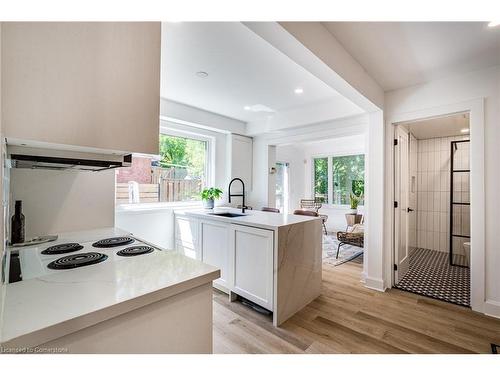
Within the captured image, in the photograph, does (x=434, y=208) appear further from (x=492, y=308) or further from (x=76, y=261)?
(x=76, y=261)

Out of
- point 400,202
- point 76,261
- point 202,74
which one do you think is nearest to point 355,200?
point 400,202

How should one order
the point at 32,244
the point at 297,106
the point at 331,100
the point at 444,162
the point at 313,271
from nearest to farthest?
the point at 32,244
the point at 313,271
the point at 331,100
the point at 297,106
the point at 444,162

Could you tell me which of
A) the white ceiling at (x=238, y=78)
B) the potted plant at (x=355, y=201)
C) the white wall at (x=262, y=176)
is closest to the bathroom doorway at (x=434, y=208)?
the white ceiling at (x=238, y=78)

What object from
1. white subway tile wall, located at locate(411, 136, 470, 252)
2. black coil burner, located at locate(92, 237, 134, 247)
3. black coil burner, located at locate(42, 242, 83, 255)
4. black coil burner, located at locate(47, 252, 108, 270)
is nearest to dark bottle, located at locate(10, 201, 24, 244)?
black coil burner, located at locate(42, 242, 83, 255)

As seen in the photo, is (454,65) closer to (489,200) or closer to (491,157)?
(491,157)

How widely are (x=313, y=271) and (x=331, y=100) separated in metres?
2.30

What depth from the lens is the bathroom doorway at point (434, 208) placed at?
2.87m

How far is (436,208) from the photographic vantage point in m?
4.43

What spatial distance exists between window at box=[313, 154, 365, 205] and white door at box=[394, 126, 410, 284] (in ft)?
A: 9.52

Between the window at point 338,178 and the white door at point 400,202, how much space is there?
2.90 m

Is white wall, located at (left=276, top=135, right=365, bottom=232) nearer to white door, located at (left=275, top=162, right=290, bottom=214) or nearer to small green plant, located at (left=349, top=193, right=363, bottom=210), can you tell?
white door, located at (left=275, top=162, right=290, bottom=214)

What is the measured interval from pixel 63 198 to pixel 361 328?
260cm

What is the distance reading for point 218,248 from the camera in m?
2.59

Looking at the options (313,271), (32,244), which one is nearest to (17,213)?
(32,244)
